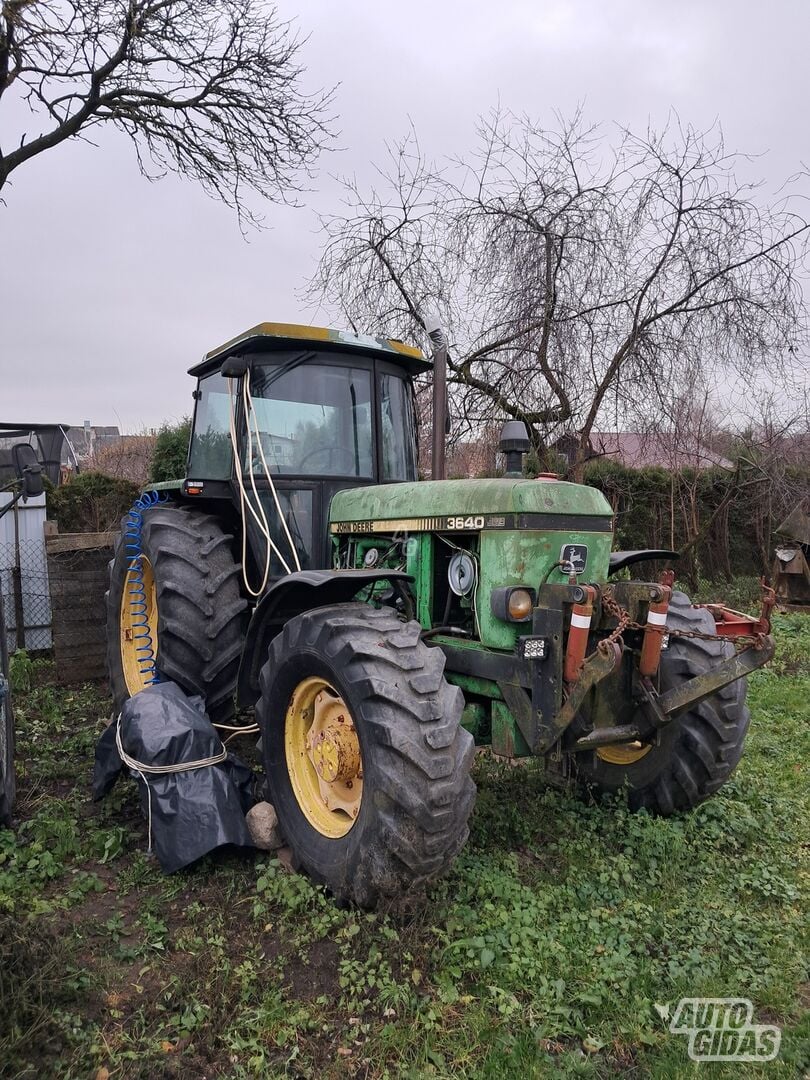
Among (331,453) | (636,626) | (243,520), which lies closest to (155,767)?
(243,520)

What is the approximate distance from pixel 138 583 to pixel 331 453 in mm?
1773

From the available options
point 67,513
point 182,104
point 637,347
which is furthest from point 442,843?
point 182,104

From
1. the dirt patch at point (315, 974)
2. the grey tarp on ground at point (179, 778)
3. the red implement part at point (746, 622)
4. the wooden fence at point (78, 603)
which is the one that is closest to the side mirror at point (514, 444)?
the red implement part at point (746, 622)

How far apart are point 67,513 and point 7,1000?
26.0 ft

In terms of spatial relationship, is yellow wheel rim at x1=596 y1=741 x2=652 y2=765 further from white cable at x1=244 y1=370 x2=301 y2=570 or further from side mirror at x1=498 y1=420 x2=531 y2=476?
white cable at x1=244 y1=370 x2=301 y2=570

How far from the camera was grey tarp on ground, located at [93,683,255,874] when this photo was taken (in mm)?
3418

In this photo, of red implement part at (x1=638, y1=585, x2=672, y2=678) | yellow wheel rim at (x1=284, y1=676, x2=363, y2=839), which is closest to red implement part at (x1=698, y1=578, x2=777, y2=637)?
red implement part at (x1=638, y1=585, x2=672, y2=678)

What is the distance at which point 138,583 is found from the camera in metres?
5.39

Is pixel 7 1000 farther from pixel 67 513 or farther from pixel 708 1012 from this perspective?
pixel 67 513

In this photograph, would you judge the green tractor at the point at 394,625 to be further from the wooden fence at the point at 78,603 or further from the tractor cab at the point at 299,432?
the wooden fence at the point at 78,603

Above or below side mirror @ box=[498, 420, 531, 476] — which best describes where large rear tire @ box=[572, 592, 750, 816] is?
below

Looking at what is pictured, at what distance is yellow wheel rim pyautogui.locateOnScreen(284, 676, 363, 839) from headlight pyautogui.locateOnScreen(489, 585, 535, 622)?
779 millimetres

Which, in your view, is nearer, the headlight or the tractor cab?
the headlight

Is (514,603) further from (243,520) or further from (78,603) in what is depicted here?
(78,603)
